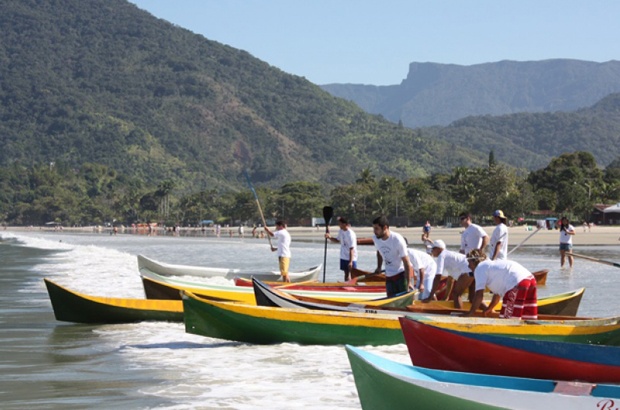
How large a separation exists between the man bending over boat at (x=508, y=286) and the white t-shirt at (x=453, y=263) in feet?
11.5

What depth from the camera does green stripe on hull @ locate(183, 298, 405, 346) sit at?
12.0 metres

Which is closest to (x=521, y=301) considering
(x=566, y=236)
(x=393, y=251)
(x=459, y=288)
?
(x=459, y=288)

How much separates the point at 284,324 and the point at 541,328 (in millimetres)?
3498

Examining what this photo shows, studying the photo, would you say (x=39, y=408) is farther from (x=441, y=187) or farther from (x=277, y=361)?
(x=441, y=187)

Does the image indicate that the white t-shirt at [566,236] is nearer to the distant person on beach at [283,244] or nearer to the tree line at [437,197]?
the distant person on beach at [283,244]

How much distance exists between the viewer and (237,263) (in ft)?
128

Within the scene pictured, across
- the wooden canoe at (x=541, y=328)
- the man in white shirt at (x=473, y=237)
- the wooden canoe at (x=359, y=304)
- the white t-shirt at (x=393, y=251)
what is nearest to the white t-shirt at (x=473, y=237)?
the man in white shirt at (x=473, y=237)

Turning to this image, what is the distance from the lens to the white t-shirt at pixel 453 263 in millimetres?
14195

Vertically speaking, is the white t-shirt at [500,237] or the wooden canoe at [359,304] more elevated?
the white t-shirt at [500,237]

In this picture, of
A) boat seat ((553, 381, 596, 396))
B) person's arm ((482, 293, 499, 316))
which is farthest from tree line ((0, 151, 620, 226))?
boat seat ((553, 381, 596, 396))

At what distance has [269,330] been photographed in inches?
492

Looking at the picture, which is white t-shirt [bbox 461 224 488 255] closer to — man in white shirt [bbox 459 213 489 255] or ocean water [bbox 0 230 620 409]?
man in white shirt [bbox 459 213 489 255]

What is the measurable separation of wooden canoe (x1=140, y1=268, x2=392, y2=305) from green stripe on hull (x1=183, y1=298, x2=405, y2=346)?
2.57 m

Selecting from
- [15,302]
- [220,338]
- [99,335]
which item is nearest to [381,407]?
[220,338]
